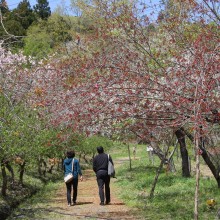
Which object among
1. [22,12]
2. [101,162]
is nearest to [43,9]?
[101,162]

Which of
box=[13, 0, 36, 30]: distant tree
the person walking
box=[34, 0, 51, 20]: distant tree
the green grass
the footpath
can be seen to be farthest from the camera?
box=[34, 0, 51, 20]: distant tree

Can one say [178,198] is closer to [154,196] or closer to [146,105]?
[154,196]

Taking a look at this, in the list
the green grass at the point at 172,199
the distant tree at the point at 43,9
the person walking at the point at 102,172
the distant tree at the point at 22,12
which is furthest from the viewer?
the distant tree at the point at 43,9

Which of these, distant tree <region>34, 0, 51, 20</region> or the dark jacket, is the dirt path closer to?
the dark jacket

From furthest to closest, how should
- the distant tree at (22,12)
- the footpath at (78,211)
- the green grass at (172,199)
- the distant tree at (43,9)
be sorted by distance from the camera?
the distant tree at (43,9)
the footpath at (78,211)
the green grass at (172,199)
the distant tree at (22,12)

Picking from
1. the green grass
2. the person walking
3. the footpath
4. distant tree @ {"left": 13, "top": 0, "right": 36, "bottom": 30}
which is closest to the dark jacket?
the person walking

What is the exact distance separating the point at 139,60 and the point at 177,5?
2.74 m

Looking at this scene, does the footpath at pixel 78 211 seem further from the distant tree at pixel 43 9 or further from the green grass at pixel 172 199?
the distant tree at pixel 43 9

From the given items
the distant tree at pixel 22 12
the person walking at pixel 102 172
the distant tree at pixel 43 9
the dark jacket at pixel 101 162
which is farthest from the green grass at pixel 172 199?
the distant tree at pixel 43 9

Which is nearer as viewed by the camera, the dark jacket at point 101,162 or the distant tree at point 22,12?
the distant tree at point 22,12

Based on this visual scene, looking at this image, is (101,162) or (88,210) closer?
(88,210)

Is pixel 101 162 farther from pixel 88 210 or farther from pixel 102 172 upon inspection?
pixel 88 210

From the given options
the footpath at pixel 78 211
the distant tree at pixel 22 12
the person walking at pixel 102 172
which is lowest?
the footpath at pixel 78 211

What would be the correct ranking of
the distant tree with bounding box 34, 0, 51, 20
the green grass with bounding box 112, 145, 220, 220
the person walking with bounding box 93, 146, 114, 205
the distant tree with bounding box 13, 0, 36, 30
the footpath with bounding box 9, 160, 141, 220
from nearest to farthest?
the distant tree with bounding box 13, 0, 36, 30, the green grass with bounding box 112, 145, 220, 220, the footpath with bounding box 9, 160, 141, 220, the person walking with bounding box 93, 146, 114, 205, the distant tree with bounding box 34, 0, 51, 20
